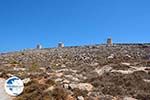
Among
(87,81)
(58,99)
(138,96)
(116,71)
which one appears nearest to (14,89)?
(58,99)

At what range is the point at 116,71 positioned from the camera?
32312 millimetres

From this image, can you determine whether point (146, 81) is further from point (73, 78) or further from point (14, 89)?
point (14, 89)
